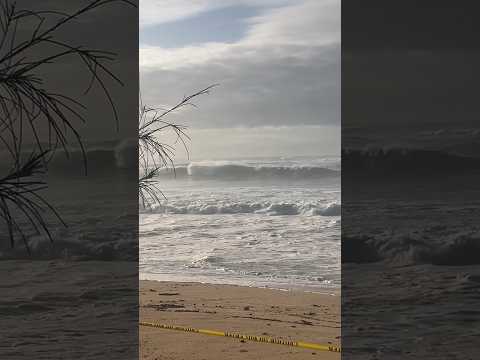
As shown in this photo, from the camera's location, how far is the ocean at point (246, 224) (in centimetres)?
554

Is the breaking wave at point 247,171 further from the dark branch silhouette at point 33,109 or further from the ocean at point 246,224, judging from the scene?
the dark branch silhouette at point 33,109

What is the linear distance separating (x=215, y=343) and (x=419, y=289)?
8.65 ft

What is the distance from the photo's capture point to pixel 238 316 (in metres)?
5.14

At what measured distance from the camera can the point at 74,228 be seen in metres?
2.16

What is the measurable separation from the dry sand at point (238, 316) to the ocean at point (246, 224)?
150 mm

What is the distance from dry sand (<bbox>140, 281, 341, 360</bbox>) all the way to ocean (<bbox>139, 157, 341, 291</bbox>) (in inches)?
5.9

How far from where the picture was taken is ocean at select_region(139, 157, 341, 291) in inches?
218

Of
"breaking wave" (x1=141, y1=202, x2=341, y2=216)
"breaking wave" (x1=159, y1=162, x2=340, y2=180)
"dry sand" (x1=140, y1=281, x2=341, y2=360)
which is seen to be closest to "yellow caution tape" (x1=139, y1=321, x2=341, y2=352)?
"dry sand" (x1=140, y1=281, x2=341, y2=360)

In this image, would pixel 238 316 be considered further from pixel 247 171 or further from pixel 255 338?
pixel 247 171

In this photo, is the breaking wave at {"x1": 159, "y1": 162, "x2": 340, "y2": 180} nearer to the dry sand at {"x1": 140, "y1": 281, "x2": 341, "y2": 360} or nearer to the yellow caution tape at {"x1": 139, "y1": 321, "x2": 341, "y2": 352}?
the dry sand at {"x1": 140, "y1": 281, "x2": 341, "y2": 360}

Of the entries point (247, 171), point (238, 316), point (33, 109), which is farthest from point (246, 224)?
point (33, 109)

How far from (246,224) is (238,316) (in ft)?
2.86

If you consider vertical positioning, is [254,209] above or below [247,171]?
below

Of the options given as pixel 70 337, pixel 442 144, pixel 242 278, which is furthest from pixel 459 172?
pixel 242 278
